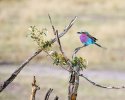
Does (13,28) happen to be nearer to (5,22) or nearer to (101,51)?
(5,22)

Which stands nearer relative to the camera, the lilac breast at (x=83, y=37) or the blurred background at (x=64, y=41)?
the lilac breast at (x=83, y=37)

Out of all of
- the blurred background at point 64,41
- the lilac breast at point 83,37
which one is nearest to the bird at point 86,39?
the lilac breast at point 83,37

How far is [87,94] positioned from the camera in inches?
723

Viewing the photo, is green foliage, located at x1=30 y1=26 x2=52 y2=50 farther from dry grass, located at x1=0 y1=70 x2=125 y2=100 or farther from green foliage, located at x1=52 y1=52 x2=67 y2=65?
dry grass, located at x1=0 y1=70 x2=125 y2=100

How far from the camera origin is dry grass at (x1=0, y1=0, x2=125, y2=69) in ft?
79.5

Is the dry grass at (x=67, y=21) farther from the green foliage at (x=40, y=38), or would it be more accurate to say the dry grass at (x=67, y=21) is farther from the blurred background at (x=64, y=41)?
the green foliage at (x=40, y=38)

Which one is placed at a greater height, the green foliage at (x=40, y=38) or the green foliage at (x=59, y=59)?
the green foliage at (x=40, y=38)

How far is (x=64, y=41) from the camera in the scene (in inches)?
1048

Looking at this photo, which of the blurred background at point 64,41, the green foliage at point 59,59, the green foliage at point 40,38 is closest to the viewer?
the green foliage at point 40,38

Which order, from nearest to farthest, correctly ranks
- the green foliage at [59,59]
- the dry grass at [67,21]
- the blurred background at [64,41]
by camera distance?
the green foliage at [59,59] < the blurred background at [64,41] < the dry grass at [67,21]

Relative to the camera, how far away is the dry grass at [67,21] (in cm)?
2423

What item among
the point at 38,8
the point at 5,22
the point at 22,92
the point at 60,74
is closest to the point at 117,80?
the point at 60,74

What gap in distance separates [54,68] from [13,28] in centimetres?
693

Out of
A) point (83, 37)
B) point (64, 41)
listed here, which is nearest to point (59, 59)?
point (83, 37)
